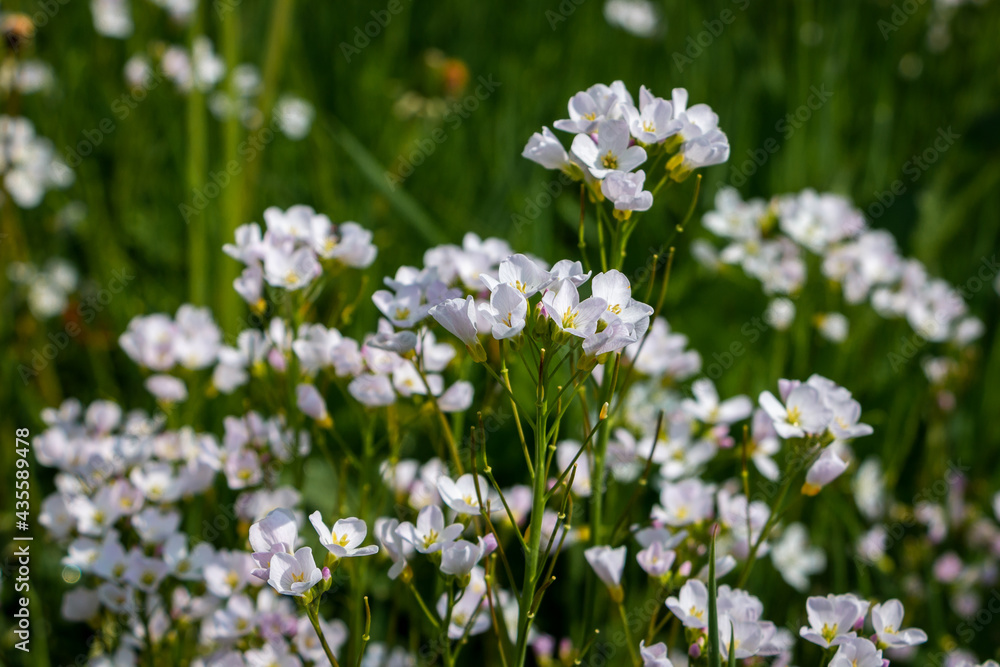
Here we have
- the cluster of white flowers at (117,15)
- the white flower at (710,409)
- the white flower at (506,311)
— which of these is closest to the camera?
the white flower at (506,311)

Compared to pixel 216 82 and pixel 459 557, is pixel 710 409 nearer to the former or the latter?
pixel 459 557

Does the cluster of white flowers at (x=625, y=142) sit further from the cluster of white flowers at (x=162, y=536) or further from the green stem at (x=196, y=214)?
the green stem at (x=196, y=214)

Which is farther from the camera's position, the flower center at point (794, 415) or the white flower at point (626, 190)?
the flower center at point (794, 415)

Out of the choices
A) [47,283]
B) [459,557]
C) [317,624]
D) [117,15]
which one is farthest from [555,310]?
[117,15]

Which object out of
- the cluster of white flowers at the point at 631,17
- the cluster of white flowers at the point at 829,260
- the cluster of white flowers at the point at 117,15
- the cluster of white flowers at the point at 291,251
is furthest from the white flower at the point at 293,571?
the cluster of white flowers at the point at 631,17

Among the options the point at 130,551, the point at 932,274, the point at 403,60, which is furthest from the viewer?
the point at 403,60

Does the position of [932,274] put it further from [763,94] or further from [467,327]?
[467,327]

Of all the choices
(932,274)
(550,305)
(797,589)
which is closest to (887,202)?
(932,274)
